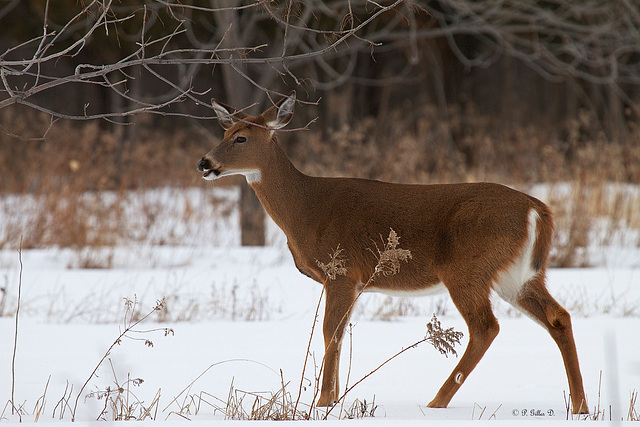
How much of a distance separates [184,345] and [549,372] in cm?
234

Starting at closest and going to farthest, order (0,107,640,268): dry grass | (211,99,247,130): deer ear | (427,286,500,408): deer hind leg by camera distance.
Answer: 1. (427,286,500,408): deer hind leg
2. (211,99,247,130): deer ear
3. (0,107,640,268): dry grass

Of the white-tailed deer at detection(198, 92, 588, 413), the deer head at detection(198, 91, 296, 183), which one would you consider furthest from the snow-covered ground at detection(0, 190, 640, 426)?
the deer head at detection(198, 91, 296, 183)

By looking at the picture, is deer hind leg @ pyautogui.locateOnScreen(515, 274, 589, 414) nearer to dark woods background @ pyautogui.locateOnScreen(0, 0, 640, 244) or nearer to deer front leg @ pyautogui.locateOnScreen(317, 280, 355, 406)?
deer front leg @ pyautogui.locateOnScreen(317, 280, 355, 406)

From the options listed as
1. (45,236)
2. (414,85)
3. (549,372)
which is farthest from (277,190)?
(414,85)

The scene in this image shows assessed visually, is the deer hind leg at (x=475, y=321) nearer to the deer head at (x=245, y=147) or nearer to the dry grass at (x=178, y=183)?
the deer head at (x=245, y=147)

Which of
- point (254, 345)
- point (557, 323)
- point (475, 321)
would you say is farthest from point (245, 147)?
point (557, 323)

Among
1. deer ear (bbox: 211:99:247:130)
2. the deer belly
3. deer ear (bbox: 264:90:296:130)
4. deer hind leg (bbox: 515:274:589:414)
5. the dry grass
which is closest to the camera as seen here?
deer hind leg (bbox: 515:274:589:414)

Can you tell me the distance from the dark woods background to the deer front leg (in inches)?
37.4

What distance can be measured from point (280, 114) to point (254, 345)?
1.68m

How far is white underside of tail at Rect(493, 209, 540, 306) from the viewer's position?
13.9 feet

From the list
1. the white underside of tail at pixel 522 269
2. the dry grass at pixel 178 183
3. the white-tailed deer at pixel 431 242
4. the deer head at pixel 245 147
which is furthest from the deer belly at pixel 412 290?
the dry grass at pixel 178 183

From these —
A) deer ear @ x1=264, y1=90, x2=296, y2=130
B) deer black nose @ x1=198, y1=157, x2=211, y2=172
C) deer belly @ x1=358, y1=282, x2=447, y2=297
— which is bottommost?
deer belly @ x1=358, y1=282, x2=447, y2=297

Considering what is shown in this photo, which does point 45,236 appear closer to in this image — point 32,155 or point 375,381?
point 32,155

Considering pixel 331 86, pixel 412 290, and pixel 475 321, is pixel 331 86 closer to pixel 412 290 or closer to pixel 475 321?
pixel 412 290
